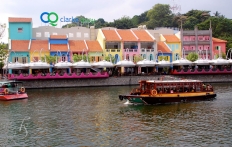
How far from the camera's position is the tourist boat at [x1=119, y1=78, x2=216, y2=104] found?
34000mm

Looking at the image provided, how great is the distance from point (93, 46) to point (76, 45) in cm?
333

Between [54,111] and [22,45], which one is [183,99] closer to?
[54,111]

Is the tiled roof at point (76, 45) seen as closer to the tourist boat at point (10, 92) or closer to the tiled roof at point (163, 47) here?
the tiled roof at point (163, 47)

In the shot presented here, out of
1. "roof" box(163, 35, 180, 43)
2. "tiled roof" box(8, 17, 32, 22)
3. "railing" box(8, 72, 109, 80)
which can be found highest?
"tiled roof" box(8, 17, 32, 22)

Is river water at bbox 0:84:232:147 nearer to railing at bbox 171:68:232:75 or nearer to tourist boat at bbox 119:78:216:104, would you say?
tourist boat at bbox 119:78:216:104

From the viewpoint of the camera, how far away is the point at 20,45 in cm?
6259

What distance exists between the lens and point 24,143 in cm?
2059

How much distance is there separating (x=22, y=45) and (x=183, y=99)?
120ft

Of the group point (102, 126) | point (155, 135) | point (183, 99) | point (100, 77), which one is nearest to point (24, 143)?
point (102, 126)

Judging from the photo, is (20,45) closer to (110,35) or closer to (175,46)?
(110,35)

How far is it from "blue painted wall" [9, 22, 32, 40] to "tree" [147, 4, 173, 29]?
2328 inches

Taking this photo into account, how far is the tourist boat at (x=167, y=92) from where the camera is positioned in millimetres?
34000

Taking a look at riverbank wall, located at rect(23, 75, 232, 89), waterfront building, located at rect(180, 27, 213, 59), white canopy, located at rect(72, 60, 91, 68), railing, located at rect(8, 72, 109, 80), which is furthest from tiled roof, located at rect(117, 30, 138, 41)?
railing, located at rect(8, 72, 109, 80)

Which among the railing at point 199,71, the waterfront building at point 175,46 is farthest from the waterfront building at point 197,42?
the railing at point 199,71
